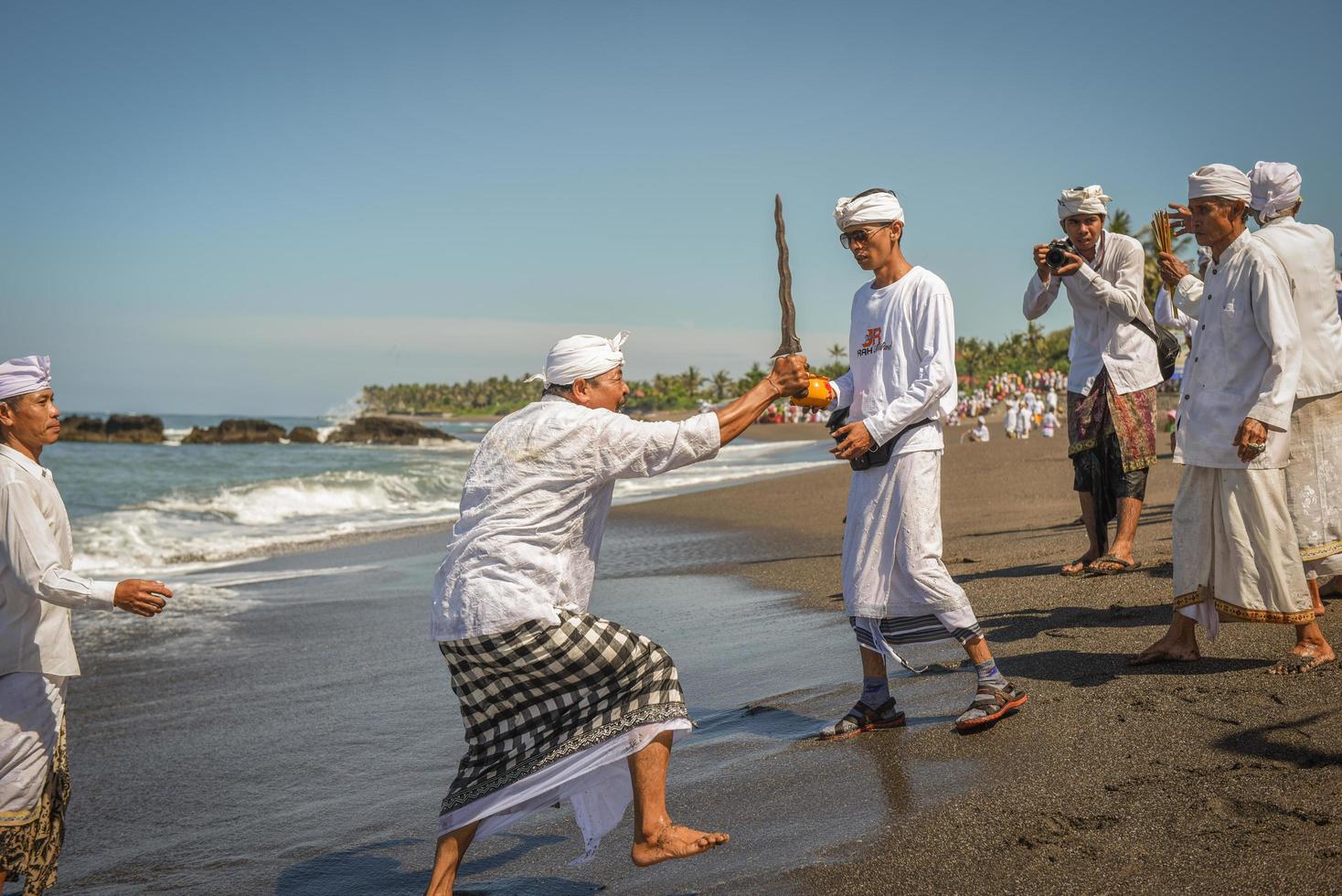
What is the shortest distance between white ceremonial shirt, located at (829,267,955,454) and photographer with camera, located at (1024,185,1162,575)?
8.06 feet

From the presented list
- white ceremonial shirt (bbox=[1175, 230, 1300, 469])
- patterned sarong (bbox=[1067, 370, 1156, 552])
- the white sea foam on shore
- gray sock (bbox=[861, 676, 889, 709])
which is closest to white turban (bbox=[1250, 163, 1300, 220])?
white ceremonial shirt (bbox=[1175, 230, 1300, 469])

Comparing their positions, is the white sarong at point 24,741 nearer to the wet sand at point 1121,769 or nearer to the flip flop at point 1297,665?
the wet sand at point 1121,769

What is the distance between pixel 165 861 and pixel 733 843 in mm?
2383

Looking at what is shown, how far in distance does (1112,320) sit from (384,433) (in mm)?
84834

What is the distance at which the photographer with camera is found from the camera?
7117 mm

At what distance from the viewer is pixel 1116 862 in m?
3.29

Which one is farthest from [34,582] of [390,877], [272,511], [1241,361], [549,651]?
[272,511]

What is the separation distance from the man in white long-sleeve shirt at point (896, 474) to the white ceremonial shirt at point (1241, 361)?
1.30 meters

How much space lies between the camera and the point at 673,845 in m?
3.38

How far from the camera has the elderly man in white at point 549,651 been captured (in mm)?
3477

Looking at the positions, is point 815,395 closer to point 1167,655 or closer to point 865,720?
Result: point 865,720

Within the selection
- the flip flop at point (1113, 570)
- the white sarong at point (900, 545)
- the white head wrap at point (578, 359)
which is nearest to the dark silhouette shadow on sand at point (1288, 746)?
the white sarong at point (900, 545)

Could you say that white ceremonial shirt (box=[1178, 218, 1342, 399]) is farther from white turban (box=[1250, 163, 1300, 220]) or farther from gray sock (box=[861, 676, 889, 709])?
gray sock (box=[861, 676, 889, 709])

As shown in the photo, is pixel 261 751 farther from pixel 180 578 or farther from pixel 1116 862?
pixel 180 578
